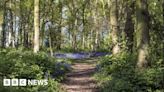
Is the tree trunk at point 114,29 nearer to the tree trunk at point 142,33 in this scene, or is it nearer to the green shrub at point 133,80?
the green shrub at point 133,80

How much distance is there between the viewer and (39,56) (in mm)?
17797

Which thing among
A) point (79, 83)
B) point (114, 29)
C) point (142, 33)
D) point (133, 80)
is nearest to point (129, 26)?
point (114, 29)

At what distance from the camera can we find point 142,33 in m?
15.2

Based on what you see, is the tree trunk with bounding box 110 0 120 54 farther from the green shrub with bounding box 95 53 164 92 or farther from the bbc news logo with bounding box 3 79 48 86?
the bbc news logo with bounding box 3 79 48 86

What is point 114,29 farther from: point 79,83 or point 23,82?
point 23,82

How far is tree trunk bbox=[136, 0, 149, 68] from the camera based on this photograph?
593 inches

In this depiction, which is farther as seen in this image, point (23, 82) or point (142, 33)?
point (142, 33)

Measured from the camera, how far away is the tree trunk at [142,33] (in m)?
15.1

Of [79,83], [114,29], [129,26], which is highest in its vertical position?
[129,26]

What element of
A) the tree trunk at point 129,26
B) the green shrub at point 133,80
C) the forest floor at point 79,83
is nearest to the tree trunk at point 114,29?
the tree trunk at point 129,26

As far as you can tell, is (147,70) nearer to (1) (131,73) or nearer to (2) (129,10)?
(1) (131,73)

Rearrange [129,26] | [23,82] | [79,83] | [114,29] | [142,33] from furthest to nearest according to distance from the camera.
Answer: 1. [129,26]
2. [114,29]
3. [79,83]
4. [142,33]
5. [23,82]

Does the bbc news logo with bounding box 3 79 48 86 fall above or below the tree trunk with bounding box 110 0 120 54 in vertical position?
below

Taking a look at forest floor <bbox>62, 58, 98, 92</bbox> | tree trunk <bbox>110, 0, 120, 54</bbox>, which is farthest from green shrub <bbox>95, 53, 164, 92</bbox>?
tree trunk <bbox>110, 0, 120, 54</bbox>
